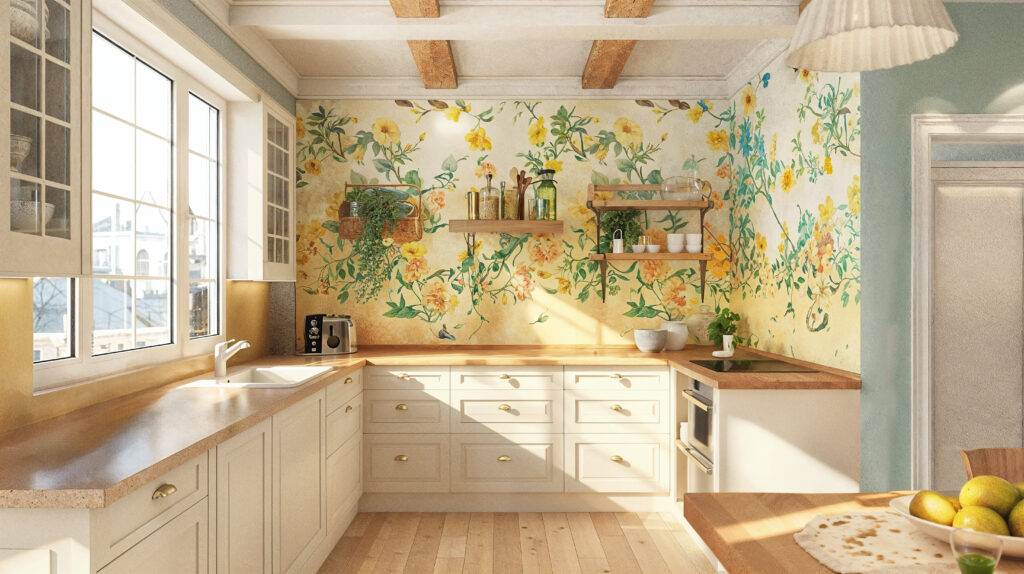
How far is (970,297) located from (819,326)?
61 centimetres

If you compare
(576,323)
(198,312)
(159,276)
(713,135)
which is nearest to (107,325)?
(159,276)

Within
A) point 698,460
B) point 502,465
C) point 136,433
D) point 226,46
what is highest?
point 226,46

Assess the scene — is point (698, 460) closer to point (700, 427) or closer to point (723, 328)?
point (700, 427)

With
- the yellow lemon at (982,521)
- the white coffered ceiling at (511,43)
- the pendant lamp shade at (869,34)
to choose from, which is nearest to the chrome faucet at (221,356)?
the white coffered ceiling at (511,43)

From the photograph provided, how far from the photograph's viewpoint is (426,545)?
3.20 meters

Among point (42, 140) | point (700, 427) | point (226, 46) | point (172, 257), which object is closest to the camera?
point (42, 140)

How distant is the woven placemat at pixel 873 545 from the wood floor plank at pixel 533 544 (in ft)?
6.23

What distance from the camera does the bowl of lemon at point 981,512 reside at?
104 cm

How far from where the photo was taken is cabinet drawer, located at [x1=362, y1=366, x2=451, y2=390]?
3.64 meters

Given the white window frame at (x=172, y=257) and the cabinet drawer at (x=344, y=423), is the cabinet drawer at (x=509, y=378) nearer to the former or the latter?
the cabinet drawer at (x=344, y=423)

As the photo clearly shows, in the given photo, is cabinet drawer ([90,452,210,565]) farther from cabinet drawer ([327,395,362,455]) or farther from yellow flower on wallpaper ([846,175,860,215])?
yellow flower on wallpaper ([846,175,860,215])

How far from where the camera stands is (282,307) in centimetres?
405

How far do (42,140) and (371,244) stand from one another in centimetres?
249

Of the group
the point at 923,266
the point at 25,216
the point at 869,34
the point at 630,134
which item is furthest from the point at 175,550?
the point at 630,134
